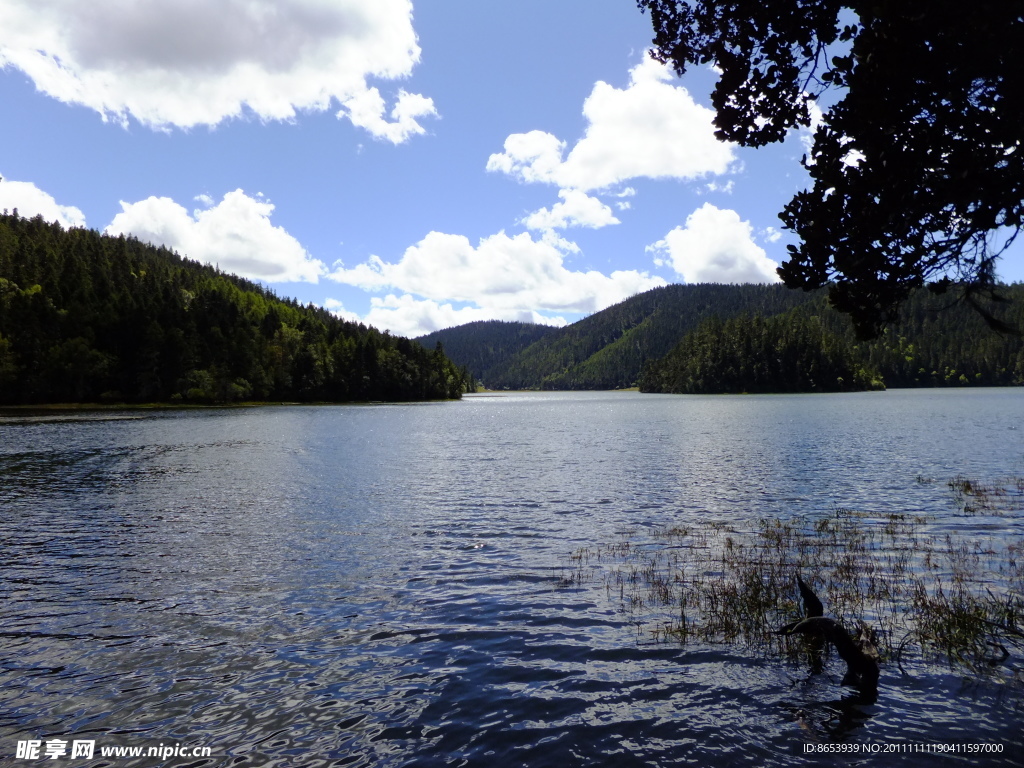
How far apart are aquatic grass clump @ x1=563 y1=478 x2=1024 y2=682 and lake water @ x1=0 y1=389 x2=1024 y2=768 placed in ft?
3.21

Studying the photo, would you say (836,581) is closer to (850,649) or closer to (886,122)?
(850,649)

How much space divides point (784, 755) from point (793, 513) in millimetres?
22155

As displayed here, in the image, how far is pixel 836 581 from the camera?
1777 centimetres

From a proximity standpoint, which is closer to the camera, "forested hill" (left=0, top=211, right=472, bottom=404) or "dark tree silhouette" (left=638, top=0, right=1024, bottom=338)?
"dark tree silhouette" (left=638, top=0, right=1024, bottom=338)

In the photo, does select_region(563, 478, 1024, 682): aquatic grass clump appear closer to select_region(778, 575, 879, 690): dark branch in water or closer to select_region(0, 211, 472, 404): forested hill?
select_region(778, 575, 879, 690): dark branch in water

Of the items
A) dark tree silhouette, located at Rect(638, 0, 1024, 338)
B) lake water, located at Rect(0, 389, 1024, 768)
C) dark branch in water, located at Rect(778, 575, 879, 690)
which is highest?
dark tree silhouette, located at Rect(638, 0, 1024, 338)

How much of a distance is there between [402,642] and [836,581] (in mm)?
12698

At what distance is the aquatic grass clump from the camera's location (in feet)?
43.8

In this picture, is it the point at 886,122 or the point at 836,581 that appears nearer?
the point at 886,122

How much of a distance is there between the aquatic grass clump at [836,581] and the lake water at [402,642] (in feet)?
3.21

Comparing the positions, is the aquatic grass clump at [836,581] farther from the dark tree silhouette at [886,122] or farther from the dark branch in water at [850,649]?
the dark tree silhouette at [886,122]

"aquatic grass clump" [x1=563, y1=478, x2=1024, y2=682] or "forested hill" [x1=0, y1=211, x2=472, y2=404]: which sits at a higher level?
"forested hill" [x1=0, y1=211, x2=472, y2=404]

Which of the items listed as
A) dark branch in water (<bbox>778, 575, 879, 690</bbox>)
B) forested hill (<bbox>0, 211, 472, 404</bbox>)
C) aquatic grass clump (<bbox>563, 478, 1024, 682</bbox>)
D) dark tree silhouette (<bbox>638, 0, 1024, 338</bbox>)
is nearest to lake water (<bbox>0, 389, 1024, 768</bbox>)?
dark branch in water (<bbox>778, 575, 879, 690</bbox>)

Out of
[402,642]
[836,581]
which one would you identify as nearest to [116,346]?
[402,642]
